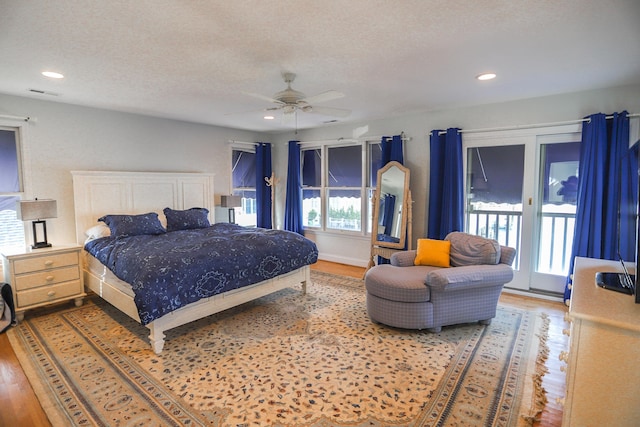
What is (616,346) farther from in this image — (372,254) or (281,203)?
(281,203)

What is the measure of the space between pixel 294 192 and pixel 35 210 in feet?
12.4

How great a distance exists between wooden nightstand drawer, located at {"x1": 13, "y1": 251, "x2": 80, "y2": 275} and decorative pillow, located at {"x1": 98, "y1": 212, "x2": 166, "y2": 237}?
0.47 meters

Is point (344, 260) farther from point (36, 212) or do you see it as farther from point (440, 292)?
point (36, 212)

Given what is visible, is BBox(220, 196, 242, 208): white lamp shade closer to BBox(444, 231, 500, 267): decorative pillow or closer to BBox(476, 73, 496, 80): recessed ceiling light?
BBox(444, 231, 500, 267): decorative pillow

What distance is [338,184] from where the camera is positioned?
5.97m

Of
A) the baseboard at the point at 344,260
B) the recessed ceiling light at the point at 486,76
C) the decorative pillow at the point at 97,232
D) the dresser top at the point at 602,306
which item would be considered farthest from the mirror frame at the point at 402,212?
the decorative pillow at the point at 97,232

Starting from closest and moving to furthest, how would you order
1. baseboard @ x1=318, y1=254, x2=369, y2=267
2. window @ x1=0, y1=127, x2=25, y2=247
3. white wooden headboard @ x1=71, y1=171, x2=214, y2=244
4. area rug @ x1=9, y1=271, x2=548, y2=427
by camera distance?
area rug @ x1=9, y1=271, x2=548, y2=427 → window @ x1=0, y1=127, x2=25, y2=247 → white wooden headboard @ x1=71, y1=171, x2=214, y2=244 → baseboard @ x1=318, y1=254, x2=369, y2=267

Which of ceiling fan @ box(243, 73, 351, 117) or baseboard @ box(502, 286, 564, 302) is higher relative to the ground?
ceiling fan @ box(243, 73, 351, 117)

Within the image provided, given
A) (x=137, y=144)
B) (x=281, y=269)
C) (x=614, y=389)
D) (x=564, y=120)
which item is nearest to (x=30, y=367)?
(x=281, y=269)

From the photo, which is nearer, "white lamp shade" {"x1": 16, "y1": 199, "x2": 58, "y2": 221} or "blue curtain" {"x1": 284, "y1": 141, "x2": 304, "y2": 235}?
"white lamp shade" {"x1": 16, "y1": 199, "x2": 58, "y2": 221}

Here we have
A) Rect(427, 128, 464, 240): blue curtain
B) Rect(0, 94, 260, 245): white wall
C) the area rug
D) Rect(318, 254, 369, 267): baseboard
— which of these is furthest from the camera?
Rect(318, 254, 369, 267): baseboard

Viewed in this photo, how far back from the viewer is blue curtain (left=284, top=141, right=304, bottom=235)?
621 cm

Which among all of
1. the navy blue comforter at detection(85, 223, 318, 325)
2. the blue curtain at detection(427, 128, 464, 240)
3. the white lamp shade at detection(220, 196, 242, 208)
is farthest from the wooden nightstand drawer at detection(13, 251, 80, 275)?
the blue curtain at detection(427, 128, 464, 240)

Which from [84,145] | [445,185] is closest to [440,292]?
[445,185]
